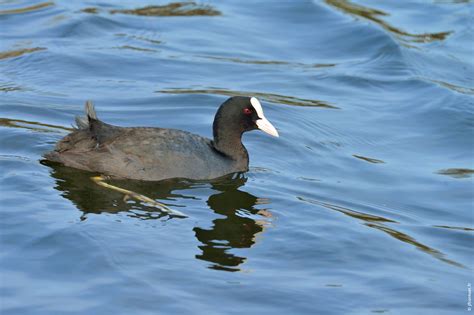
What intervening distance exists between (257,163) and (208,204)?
1350mm

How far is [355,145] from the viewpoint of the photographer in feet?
34.9

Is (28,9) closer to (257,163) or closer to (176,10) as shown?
(176,10)

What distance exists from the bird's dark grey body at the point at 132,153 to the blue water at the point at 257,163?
137 millimetres

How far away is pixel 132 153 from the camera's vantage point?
8.82 metres

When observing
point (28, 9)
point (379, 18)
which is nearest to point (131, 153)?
point (28, 9)

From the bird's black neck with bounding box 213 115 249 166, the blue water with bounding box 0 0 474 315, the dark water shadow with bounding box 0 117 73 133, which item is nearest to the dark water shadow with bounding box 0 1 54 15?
the blue water with bounding box 0 0 474 315

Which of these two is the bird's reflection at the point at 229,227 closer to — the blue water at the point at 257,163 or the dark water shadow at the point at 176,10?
the blue water at the point at 257,163

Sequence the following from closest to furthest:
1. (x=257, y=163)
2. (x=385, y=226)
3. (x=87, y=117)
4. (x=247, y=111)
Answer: (x=385, y=226) → (x=87, y=117) → (x=247, y=111) → (x=257, y=163)

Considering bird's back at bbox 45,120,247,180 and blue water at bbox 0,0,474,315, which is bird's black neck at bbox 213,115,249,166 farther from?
bird's back at bbox 45,120,247,180

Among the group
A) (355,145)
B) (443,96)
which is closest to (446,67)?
(443,96)

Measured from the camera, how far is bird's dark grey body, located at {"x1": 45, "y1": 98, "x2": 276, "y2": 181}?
8820mm

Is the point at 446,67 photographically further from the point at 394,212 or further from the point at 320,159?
the point at 394,212

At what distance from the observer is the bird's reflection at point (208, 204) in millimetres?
7734

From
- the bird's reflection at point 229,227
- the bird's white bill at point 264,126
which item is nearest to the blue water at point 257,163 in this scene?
the bird's reflection at point 229,227
